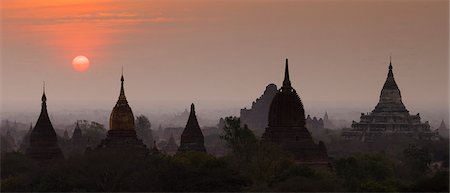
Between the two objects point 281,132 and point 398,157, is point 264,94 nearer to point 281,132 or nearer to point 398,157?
point 398,157

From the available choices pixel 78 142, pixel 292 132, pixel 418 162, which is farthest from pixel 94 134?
pixel 418 162

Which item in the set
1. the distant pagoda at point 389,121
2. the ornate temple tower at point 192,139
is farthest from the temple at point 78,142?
the distant pagoda at point 389,121

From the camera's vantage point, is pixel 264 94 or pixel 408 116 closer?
pixel 408 116

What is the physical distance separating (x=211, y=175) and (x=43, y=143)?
19061mm

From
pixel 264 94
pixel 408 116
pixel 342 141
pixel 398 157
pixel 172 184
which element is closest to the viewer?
pixel 172 184

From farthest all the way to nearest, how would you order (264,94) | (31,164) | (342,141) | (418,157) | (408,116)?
(264,94) → (408,116) → (342,141) → (418,157) → (31,164)

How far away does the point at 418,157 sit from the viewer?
2790 inches

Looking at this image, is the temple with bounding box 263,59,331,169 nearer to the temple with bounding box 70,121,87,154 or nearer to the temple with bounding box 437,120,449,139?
the temple with bounding box 437,120,449,139

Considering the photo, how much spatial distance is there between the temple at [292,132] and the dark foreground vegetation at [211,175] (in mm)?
3315

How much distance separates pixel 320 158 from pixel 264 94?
322ft

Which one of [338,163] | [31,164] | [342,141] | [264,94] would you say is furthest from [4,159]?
[264,94]

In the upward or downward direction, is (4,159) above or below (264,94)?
below

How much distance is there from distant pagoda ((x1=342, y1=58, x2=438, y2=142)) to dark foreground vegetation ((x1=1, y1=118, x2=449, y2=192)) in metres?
53.3

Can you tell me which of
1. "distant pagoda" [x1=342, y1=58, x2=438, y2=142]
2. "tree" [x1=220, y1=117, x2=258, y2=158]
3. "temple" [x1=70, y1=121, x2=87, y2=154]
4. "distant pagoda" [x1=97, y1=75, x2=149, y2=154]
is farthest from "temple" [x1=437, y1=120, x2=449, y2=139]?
"tree" [x1=220, y1=117, x2=258, y2=158]
